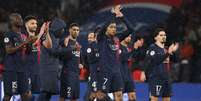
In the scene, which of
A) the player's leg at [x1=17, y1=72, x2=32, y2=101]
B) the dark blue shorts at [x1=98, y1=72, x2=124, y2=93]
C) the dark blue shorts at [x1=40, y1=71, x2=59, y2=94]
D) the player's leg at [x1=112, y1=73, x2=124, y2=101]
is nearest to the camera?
the player's leg at [x1=17, y1=72, x2=32, y2=101]

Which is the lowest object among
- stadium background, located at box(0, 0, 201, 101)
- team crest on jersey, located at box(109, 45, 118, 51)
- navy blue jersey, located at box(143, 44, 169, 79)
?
navy blue jersey, located at box(143, 44, 169, 79)

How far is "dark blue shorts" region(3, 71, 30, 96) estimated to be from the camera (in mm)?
11070

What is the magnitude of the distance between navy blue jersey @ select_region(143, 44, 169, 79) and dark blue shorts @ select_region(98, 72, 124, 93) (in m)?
0.67

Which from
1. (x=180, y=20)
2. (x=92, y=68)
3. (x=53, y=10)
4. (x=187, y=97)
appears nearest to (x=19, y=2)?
(x=53, y=10)

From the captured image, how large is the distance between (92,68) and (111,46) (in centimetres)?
60

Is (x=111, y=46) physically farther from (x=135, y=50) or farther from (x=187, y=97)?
(x=187, y=97)

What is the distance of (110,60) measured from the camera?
12375 mm

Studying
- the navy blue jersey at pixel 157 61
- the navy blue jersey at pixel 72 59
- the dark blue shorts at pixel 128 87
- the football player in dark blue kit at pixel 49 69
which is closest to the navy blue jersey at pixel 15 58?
the football player in dark blue kit at pixel 49 69

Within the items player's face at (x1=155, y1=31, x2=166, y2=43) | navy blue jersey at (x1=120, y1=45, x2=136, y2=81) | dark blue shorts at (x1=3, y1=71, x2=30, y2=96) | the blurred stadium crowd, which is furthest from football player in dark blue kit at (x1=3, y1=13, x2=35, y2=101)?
the blurred stadium crowd

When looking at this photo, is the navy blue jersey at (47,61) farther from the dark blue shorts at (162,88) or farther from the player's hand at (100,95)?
the dark blue shorts at (162,88)

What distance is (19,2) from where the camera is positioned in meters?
21.8

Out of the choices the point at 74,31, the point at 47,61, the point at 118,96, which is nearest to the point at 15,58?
the point at 47,61

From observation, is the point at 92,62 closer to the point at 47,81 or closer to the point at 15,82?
the point at 47,81

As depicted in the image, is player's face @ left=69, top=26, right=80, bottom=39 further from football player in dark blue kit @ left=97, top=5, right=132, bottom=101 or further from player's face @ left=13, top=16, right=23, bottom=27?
player's face @ left=13, top=16, right=23, bottom=27
